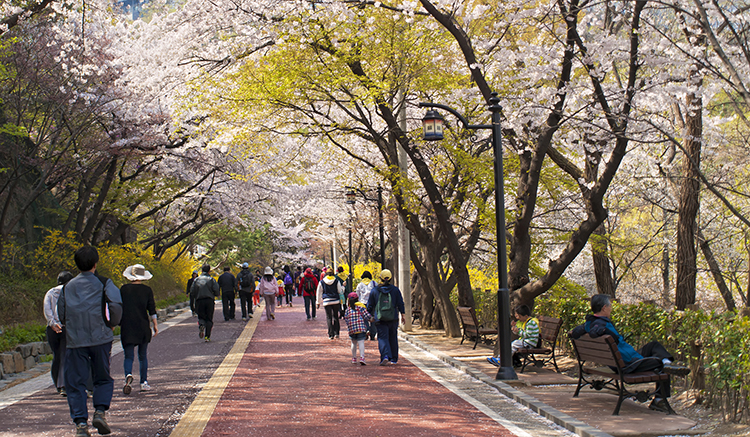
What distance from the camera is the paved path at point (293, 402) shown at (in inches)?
269

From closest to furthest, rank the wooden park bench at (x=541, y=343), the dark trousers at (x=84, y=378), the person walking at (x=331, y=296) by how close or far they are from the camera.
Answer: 1. the dark trousers at (x=84, y=378)
2. the wooden park bench at (x=541, y=343)
3. the person walking at (x=331, y=296)

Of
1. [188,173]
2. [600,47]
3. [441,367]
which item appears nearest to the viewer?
[600,47]

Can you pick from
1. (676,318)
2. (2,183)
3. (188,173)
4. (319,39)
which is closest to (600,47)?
(676,318)

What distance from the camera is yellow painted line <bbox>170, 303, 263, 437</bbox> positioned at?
6.71 meters

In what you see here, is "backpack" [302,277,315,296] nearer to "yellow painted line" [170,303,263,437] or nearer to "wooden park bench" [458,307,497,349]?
"wooden park bench" [458,307,497,349]

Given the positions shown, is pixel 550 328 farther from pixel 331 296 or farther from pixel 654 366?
pixel 331 296

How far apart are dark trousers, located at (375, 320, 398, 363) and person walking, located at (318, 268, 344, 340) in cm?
374

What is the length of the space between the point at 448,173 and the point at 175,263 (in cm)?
2538

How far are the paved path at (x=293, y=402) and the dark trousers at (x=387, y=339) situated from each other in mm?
244

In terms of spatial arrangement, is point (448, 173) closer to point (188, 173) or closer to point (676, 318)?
point (676, 318)

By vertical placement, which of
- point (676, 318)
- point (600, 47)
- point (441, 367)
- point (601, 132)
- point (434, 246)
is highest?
point (600, 47)

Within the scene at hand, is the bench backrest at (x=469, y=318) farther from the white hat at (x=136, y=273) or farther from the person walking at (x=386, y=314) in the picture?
the white hat at (x=136, y=273)

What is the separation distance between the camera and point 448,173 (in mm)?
17828

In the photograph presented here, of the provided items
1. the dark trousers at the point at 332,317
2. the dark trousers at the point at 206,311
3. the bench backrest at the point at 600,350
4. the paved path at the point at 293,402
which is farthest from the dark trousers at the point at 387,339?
the dark trousers at the point at 206,311
